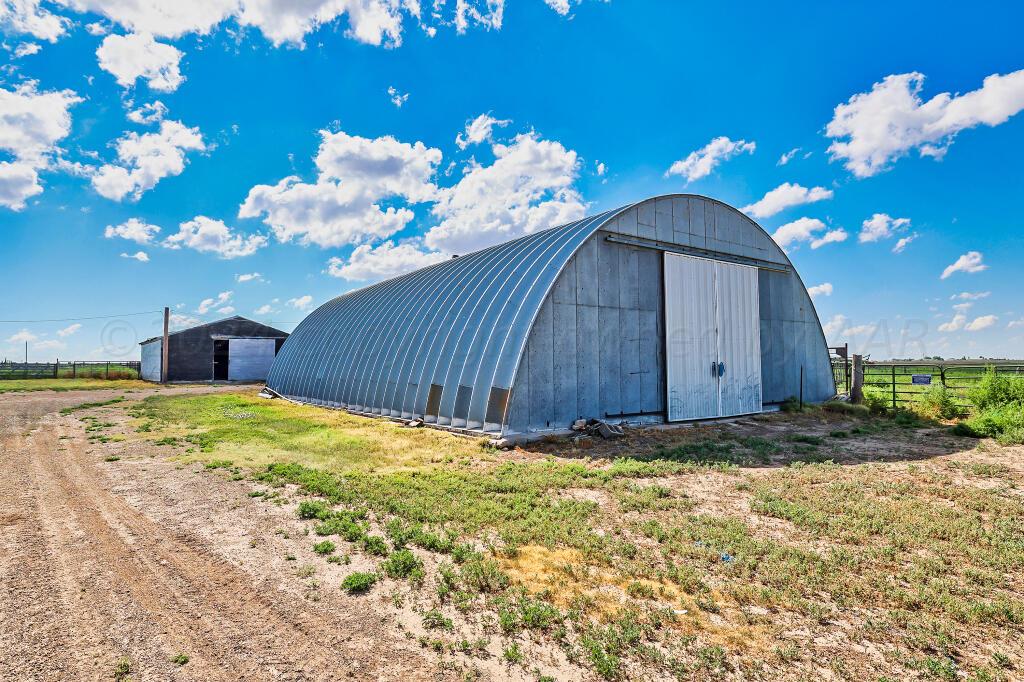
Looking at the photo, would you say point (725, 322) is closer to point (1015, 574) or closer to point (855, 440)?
point (855, 440)

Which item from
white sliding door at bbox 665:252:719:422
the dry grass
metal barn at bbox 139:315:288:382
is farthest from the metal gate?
metal barn at bbox 139:315:288:382

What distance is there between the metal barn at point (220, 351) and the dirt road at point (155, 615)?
46.2 m

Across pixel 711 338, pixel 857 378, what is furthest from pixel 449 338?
pixel 857 378

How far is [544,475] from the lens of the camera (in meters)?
10.7

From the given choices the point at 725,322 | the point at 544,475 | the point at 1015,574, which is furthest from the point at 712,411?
the point at 1015,574

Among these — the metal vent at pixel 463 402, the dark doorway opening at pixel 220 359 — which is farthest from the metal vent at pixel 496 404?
the dark doorway opening at pixel 220 359

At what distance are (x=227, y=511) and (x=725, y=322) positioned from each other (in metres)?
18.2

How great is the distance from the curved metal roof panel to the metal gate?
4.24 meters

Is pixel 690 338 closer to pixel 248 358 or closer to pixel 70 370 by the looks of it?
pixel 248 358

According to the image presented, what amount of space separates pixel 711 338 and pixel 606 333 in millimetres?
5329

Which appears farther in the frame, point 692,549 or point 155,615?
point 692,549

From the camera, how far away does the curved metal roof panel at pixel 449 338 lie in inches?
632

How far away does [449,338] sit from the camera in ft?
61.4

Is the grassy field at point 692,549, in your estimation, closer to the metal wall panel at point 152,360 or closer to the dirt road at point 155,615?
the dirt road at point 155,615
